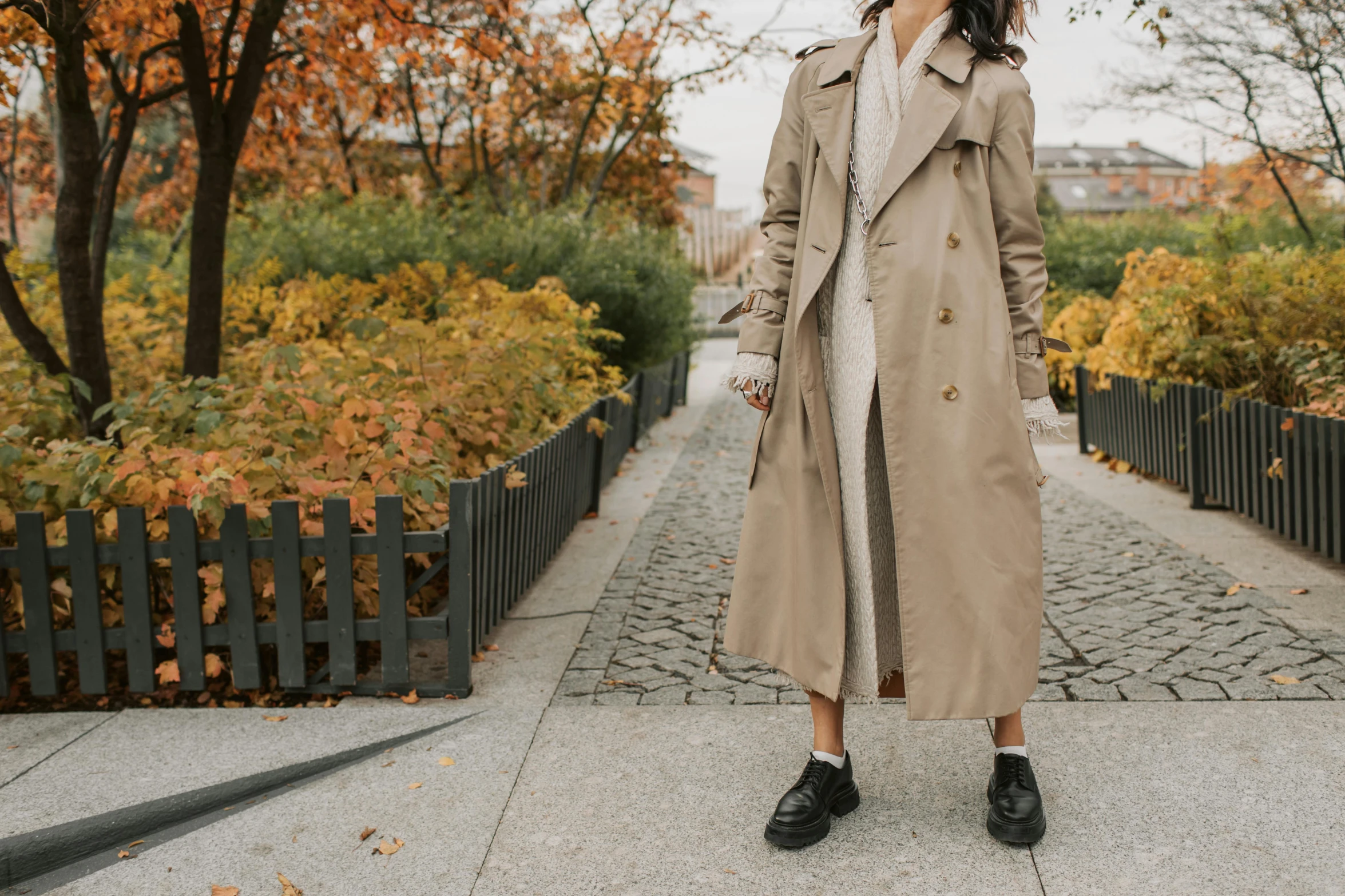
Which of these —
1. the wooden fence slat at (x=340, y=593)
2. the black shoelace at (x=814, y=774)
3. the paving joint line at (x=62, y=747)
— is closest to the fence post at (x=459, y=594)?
the wooden fence slat at (x=340, y=593)

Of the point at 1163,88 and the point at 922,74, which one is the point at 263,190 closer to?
the point at 1163,88

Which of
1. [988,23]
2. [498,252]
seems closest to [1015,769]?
[988,23]

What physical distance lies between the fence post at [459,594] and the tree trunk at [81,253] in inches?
96.9

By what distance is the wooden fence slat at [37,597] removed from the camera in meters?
3.38

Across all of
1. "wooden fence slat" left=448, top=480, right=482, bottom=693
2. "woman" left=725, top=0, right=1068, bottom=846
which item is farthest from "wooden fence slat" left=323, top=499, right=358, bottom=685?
"woman" left=725, top=0, right=1068, bottom=846

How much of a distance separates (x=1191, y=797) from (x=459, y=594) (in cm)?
223

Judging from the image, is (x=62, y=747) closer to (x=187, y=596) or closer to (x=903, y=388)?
(x=187, y=596)

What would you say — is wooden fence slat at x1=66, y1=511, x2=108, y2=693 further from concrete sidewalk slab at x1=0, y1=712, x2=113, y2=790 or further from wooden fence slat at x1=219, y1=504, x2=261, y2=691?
wooden fence slat at x1=219, y1=504, x2=261, y2=691

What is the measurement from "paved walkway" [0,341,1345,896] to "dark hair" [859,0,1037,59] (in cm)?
155

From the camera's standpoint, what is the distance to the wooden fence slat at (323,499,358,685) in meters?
3.36

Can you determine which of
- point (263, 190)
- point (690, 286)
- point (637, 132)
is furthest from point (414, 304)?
point (263, 190)

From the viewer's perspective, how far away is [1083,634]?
156 inches

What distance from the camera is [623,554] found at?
5.55 m

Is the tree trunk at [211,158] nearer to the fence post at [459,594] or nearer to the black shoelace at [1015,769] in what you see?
the fence post at [459,594]
